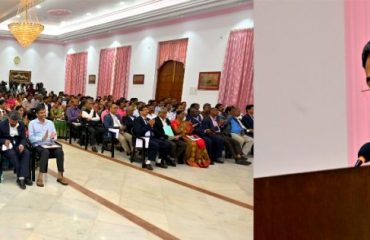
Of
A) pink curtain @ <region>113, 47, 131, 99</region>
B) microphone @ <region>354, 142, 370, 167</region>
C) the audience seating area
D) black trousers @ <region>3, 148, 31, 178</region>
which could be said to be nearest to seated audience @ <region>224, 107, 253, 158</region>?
the audience seating area

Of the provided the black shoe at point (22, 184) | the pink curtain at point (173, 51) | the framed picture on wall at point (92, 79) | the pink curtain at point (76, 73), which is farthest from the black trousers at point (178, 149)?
the pink curtain at point (76, 73)

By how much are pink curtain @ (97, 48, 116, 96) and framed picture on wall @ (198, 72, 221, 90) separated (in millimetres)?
5217

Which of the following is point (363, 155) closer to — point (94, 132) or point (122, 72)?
point (94, 132)

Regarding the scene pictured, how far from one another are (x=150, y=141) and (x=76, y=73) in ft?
40.0

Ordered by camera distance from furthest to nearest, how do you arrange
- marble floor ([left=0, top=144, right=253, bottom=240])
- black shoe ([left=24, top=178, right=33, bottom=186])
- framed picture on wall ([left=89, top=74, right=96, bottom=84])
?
framed picture on wall ([left=89, top=74, right=96, bottom=84]), black shoe ([left=24, top=178, right=33, bottom=186]), marble floor ([left=0, top=144, right=253, bottom=240])

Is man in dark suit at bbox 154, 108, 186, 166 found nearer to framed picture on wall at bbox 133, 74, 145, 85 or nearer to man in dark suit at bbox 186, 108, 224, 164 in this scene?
man in dark suit at bbox 186, 108, 224, 164

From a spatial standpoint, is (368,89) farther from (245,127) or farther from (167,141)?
(245,127)

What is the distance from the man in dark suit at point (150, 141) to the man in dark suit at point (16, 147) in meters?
2.06

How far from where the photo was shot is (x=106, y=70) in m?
15.3

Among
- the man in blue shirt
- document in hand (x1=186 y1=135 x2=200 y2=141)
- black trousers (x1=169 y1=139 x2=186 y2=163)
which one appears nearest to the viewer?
the man in blue shirt

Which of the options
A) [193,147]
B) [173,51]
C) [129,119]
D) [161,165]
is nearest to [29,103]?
[129,119]

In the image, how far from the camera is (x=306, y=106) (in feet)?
4.11

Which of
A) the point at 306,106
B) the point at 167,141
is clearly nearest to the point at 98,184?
the point at 167,141

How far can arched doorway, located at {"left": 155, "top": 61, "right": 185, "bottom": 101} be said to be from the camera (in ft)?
38.8
